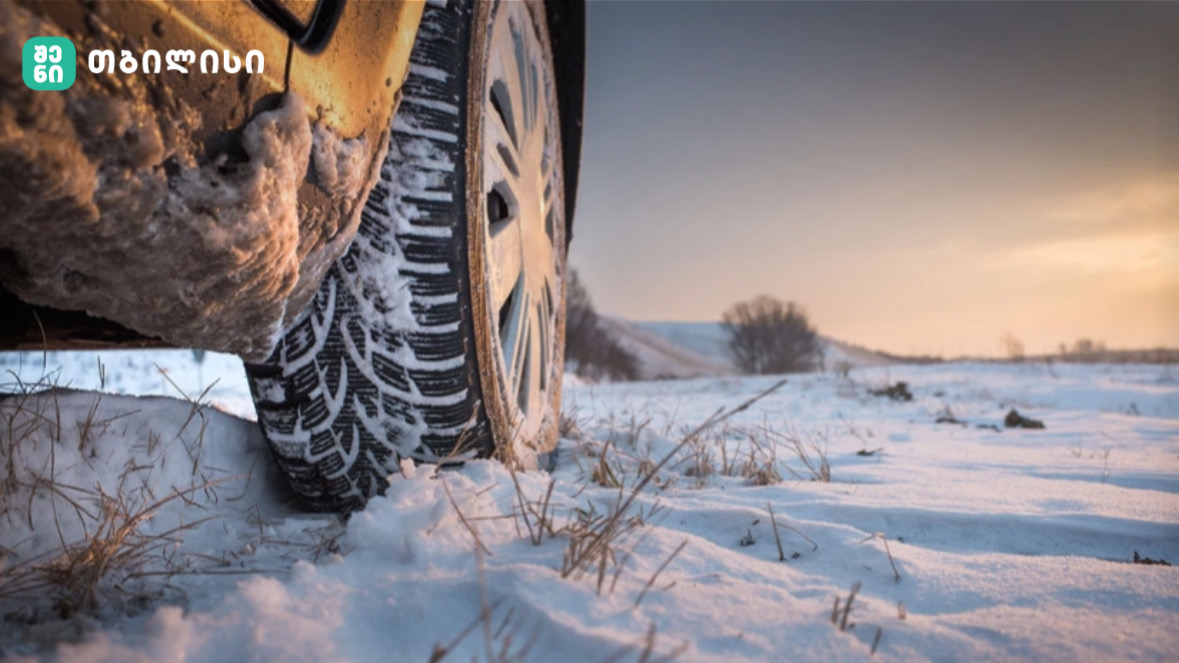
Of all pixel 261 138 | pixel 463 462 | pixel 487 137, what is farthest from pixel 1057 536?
pixel 261 138

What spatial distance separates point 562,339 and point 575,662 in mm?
1720

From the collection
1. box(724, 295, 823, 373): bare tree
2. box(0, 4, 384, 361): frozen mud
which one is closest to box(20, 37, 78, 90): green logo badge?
Answer: box(0, 4, 384, 361): frozen mud

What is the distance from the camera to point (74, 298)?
2.40 feet

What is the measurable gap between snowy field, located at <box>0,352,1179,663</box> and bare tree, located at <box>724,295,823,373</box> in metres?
24.3

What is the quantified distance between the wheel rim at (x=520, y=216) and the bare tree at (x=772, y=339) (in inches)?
940

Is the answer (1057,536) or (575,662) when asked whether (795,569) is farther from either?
(1057,536)

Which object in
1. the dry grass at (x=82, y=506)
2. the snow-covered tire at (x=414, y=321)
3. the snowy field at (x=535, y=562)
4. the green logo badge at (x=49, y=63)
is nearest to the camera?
the green logo badge at (x=49, y=63)

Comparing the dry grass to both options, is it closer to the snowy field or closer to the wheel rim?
the snowy field

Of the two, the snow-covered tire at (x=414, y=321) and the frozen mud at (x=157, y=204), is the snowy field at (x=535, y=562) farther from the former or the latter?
the frozen mud at (x=157, y=204)

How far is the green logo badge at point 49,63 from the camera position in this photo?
0.51 metres

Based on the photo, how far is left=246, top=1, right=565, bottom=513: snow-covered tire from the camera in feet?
3.65

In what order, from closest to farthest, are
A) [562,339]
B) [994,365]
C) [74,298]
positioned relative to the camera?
[74,298]
[562,339]
[994,365]

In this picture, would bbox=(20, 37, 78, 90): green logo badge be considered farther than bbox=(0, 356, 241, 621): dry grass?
No

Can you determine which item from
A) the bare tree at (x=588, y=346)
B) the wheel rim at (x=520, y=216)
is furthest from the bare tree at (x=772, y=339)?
the wheel rim at (x=520, y=216)
